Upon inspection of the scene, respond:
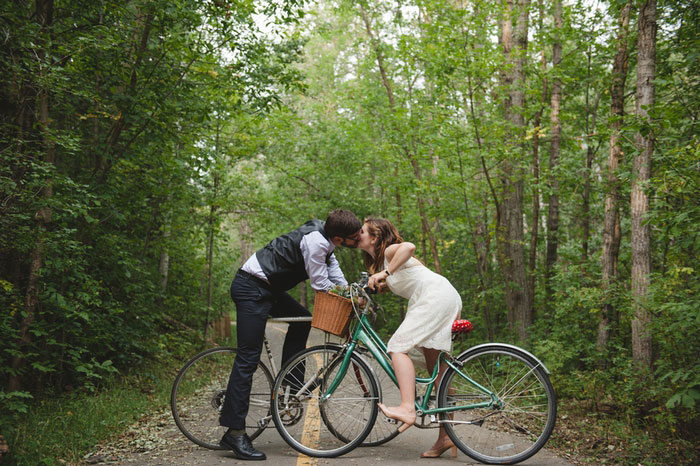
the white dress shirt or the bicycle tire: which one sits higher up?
the white dress shirt

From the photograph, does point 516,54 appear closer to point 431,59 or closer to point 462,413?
point 431,59

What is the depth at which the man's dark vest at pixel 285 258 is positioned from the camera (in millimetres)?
4445

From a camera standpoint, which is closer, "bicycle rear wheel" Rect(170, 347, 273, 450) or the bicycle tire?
the bicycle tire

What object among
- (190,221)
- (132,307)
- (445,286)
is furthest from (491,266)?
(445,286)

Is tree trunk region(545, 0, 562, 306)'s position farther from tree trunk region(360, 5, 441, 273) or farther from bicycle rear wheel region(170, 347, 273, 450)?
bicycle rear wheel region(170, 347, 273, 450)

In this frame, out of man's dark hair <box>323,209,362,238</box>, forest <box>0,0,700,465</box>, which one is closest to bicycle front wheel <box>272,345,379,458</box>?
man's dark hair <box>323,209,362,238</box>

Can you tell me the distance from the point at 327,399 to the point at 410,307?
3.40ft

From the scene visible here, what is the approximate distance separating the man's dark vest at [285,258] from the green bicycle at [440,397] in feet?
1.87

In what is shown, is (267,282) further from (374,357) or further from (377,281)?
(374,357)

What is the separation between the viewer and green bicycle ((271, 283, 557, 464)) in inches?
158

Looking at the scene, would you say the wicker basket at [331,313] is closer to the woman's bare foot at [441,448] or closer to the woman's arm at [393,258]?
the woman's arm at [393,258]

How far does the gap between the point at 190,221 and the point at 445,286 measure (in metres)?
8.84

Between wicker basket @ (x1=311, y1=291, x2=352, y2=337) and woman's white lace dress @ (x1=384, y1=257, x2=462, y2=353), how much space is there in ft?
1.31

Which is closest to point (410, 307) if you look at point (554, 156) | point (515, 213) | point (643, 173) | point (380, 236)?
point (380, 236)
